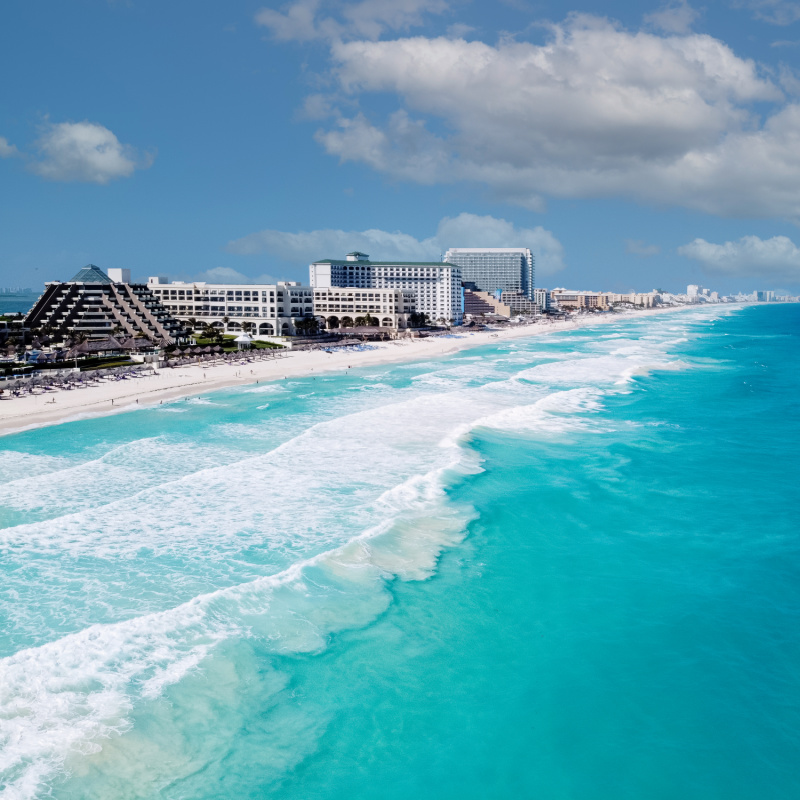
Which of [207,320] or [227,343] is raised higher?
[207,320]

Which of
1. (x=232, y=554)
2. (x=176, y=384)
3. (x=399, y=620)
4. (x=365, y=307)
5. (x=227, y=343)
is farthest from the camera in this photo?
(x=365, y=307)

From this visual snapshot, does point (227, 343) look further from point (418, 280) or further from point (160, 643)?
point (418, 280)

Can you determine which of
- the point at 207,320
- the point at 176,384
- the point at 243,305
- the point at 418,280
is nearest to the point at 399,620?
the point at 176,384

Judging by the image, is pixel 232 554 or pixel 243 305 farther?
pixel 243 305

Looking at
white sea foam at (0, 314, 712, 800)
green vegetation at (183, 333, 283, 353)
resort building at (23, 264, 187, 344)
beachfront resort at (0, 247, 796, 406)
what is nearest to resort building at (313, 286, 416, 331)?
beachfront resort at (0, 247, 796, 406)

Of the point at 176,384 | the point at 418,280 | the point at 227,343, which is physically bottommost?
the point at 176,384

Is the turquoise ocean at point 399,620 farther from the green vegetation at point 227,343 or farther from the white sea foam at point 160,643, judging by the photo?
the green vegetation at point 227,343

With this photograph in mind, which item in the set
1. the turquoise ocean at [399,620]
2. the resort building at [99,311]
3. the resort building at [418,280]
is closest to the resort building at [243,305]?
the resort building at [99,311]
